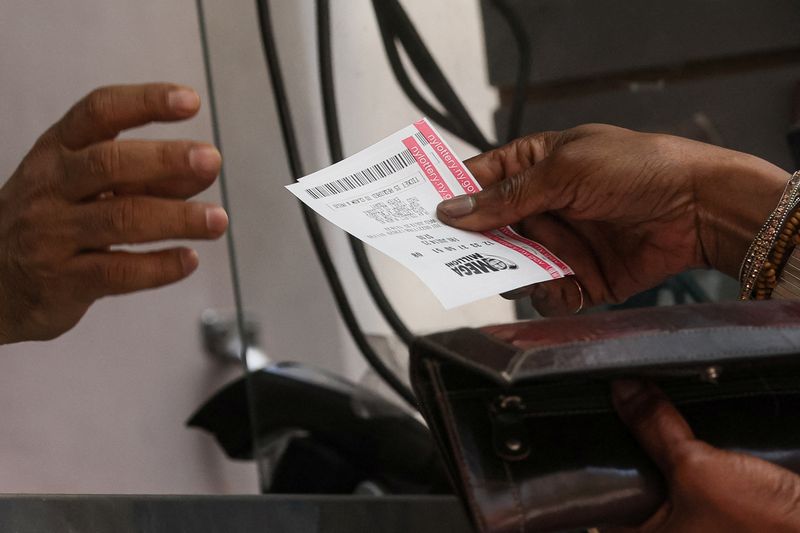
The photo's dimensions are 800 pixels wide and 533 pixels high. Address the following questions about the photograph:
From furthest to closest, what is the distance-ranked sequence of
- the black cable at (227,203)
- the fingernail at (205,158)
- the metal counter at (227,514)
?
1. the black cable at (227,203)
2. the fingernail at (205,158)
3. the metal counter at (227,514)

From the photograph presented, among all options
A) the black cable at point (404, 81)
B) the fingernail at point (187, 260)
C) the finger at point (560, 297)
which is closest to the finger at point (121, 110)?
the fingernail at point (187, 260)

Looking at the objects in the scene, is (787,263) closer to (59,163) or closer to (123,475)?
(59,163)

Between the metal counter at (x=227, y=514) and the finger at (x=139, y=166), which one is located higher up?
the finger at (x=139, y=166)

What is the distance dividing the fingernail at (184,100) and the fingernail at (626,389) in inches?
14.8

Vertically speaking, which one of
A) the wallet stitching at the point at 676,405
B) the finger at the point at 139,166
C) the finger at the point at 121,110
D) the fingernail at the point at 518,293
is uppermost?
the finger at the point at 121,110

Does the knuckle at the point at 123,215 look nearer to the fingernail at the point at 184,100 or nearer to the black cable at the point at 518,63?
the fingernail at the point at 184,100

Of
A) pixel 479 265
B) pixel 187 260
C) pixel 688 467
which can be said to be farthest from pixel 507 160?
pixel 688 467

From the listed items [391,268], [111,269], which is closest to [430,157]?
[111,269]

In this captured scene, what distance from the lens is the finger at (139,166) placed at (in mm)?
646

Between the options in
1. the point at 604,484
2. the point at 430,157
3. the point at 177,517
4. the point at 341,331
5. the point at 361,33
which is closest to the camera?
the point at 604,484

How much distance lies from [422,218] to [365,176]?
0.17 feet

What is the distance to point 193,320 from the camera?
1.25 meters

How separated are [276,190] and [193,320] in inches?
11.4

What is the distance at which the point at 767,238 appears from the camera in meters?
0.63
